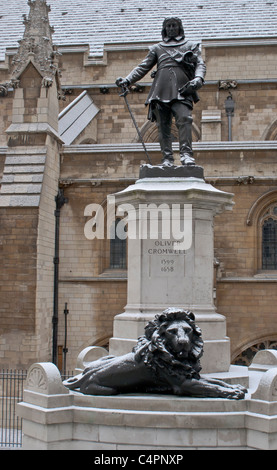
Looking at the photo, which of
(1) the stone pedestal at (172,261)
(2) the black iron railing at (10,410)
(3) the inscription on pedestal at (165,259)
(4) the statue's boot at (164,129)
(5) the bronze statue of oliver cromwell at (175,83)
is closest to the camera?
(1) the stone pedestal at (172,261)

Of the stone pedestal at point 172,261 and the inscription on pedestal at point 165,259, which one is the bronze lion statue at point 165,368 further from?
the inscription on pedestal at point 165,259

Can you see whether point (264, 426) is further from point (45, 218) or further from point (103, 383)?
point (45, 218)

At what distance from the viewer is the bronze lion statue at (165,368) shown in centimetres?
709

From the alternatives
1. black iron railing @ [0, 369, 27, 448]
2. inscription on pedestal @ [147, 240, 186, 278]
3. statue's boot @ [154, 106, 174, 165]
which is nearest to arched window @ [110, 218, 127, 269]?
black iron railing @ [0, 369, 27, 448]

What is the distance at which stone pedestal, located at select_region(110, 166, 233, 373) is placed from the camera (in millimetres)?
8391

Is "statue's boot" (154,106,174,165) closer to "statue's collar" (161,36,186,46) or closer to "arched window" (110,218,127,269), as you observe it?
"statue's collar" (161,36,186,46)

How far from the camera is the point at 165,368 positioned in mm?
7156

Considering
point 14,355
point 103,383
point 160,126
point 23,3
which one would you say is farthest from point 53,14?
point 103,383

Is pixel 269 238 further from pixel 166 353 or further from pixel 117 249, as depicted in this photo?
pixel 166 353

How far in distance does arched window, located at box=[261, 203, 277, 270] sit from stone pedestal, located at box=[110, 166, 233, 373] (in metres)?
8.78

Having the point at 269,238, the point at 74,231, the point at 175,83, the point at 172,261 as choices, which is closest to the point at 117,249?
the point at 74,231

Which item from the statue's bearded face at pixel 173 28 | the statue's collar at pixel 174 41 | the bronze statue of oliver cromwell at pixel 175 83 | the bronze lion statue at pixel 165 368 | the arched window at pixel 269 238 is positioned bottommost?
the bronze lion statue at pixel 165 368

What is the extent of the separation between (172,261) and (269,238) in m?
9.33

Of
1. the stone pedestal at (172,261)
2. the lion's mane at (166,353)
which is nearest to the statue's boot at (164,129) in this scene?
the stone pedestal at (172,261)
